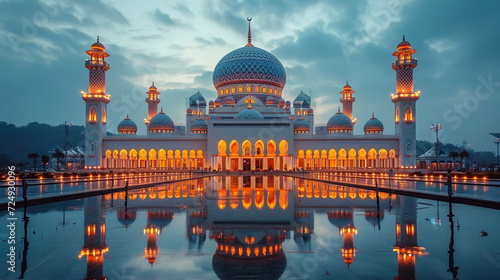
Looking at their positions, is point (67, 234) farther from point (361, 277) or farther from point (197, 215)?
point (361, 277)

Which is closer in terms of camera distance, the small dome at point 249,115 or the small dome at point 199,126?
the small dome at point 249,115

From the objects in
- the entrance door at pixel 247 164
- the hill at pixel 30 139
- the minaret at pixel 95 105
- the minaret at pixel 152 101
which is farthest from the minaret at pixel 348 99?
the hill at pixel 30 139

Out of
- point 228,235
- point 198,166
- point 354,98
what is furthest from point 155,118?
point 228,235

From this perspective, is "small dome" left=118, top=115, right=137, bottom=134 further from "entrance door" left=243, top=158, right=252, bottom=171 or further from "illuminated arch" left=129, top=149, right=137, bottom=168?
"entrance door" left=243, top=158, right=252, bottom=171

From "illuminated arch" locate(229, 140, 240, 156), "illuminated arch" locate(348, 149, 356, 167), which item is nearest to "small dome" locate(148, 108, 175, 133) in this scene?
"illuminated arch" locate(229, 140, 240, 156)

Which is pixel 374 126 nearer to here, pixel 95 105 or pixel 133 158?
pixel 133 158

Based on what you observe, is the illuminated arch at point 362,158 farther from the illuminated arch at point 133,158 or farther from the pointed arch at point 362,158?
the illuminated arch at point 133,158

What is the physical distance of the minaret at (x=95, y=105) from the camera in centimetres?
3444

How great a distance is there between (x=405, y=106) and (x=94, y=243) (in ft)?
113

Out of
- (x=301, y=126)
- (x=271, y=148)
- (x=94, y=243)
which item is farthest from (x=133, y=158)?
(x=94, y=243)

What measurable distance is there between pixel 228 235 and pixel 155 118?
35.5 m

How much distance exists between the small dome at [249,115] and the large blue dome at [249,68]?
4209 millimetres

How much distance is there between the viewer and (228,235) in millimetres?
4879

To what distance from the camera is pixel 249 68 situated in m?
38.0
